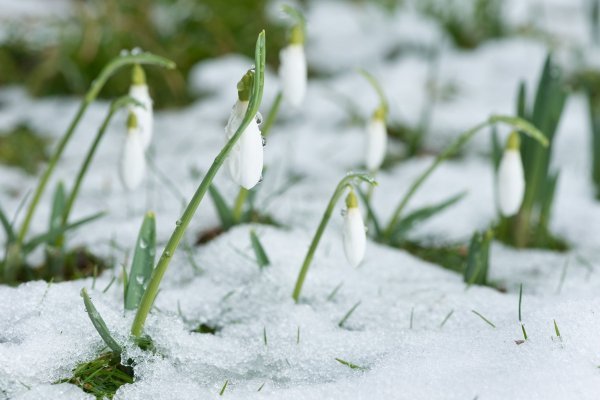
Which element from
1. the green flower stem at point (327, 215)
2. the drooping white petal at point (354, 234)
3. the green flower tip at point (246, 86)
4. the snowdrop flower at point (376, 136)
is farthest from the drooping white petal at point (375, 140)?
the green flower tip at point (246, 86)

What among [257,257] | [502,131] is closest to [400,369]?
[257,257]

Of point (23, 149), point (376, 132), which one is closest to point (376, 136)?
point (376, 132)

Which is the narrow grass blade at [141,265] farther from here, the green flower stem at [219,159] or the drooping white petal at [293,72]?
the drooping white petal at [293,72]

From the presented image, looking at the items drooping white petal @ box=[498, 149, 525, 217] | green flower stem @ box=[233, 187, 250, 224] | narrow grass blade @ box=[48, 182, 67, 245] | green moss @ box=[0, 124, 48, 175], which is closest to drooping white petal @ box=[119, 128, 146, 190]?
narrow grass blade @ box=[48, 182, 67, 245]

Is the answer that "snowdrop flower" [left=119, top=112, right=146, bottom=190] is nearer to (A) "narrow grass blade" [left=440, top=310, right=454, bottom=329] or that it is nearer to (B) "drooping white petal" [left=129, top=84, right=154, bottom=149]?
(B) "drooping white petal" [left=129, top=84, right=154, bottom=149]

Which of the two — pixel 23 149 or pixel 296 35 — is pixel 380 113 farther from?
pixel 23 149

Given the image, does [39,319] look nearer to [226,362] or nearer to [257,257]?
[226,362]

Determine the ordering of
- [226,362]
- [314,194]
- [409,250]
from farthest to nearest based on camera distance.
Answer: [314,194], [409,250], [226,362]
